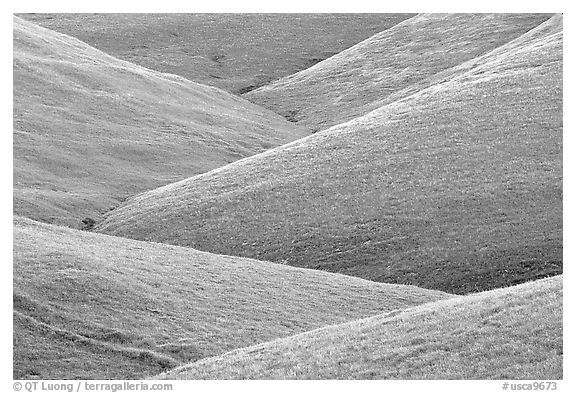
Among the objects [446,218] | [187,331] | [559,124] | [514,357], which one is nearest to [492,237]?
[446,218]

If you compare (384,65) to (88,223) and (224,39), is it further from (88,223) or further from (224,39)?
(88,223)

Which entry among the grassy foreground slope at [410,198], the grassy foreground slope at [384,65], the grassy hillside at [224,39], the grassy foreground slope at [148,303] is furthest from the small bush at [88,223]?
the grassy hillside at [224,39]

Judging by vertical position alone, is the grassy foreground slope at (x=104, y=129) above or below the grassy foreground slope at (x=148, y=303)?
above

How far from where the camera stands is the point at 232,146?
7912 centimetres

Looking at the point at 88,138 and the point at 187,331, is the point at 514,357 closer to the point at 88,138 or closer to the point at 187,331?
the point at 187,331

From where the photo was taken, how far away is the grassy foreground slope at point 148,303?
31.3 metres

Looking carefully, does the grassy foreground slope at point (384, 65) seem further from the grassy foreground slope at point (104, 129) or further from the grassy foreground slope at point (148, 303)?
the grassy foreground slope at point (148, 303)

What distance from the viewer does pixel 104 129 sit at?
3034 inches

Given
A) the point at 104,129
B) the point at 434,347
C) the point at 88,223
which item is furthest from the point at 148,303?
the point at 104,129

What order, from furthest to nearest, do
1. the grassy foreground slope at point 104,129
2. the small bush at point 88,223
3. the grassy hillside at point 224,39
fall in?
the grassy hillside at point 224,39
the grassy foreground slope at point 104,129
the small bush at point 88,223

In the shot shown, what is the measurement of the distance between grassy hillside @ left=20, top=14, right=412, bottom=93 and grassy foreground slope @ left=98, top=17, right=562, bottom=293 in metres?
56.2

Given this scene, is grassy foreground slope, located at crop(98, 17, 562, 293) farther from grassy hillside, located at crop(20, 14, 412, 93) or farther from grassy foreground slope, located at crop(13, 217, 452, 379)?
grassy hillside, located at crop(20, 14, 412, 93)

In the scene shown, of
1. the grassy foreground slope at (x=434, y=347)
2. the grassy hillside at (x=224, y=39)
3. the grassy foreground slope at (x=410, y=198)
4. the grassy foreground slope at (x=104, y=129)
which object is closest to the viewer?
the grassy foreground slope at (x=434, y=347)

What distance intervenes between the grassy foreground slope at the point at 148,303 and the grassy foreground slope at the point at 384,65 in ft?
165
